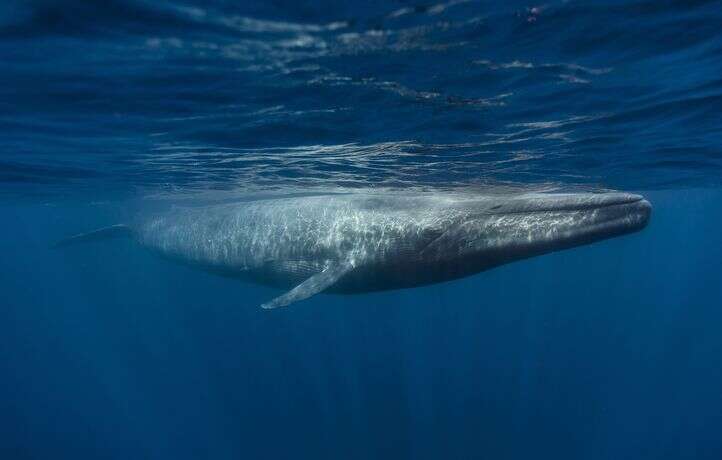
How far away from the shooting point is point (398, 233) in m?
10.1

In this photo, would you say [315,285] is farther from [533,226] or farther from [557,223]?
[557,223]

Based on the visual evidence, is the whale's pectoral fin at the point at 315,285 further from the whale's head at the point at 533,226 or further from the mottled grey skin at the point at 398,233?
the whale's head at the point at 533,226

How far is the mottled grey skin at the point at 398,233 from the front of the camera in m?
8.38

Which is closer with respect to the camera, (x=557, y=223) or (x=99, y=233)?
(x=557, y=223)

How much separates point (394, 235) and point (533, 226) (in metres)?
2.83

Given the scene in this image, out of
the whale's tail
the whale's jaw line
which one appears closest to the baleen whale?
the whale's jaw line

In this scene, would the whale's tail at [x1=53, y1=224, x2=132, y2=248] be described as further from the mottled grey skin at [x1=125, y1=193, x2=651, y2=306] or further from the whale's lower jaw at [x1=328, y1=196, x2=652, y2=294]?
the whale's lower jaw at [x1=328, y1=196, x2=652, y2=294]

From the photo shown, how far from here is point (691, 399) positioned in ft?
163

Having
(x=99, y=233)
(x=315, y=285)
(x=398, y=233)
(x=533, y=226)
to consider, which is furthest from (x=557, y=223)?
(x=99, y=233)

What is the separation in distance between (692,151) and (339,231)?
45.4ft

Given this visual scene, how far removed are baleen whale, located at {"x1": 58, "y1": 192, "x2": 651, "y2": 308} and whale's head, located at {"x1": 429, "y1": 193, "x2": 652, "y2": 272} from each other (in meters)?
0.02

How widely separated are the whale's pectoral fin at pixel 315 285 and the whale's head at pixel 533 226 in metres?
1.98

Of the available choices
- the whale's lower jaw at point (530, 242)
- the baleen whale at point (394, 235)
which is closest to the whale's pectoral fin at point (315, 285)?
the baleen whale at point (394, 235)

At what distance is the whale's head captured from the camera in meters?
8.09
